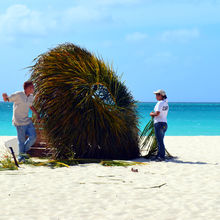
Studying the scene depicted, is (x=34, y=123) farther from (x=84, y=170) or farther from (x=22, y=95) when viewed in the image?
(x=84, y=170)

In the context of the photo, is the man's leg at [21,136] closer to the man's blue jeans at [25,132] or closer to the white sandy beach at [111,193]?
the man's blue jeans at [25,132]

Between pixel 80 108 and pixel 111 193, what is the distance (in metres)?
3.03

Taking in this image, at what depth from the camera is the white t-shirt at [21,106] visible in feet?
24.4

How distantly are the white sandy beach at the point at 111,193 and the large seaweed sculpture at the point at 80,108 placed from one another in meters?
0.70

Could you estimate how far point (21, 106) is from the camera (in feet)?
24.4

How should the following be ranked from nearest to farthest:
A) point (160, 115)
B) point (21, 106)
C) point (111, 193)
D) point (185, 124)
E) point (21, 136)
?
point (111, 193) < point (21, 106) < point (21, 136) < point (160, 115) < point (185, 124)

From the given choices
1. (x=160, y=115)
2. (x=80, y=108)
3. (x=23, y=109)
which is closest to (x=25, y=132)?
(x=23, y=109)

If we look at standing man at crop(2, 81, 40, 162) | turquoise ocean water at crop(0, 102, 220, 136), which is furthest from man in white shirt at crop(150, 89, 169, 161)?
standing man at crop(2, 81, 40, 162)

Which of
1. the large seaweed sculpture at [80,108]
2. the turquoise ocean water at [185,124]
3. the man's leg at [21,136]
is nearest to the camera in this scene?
the man's leg at [21,136]

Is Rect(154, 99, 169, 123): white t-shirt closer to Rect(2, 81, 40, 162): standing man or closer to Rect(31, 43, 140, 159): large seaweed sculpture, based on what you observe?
Rect(31, 43, 140, 159): large seaweed sculpture

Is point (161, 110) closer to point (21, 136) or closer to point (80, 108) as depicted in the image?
point (80, 108)

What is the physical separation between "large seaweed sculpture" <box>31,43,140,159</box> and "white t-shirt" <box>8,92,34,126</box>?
534mm

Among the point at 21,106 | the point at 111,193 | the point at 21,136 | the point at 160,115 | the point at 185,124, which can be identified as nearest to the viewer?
the point at 111,193

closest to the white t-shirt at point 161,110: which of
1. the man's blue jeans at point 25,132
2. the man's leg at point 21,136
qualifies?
the man's blue jeans at point 25,132
